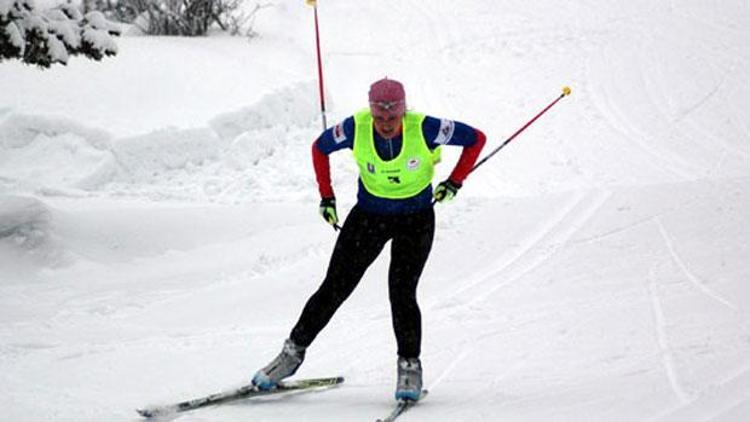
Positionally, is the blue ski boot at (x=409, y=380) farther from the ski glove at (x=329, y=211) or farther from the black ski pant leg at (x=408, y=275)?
the ski glove at (x=329, y=211)

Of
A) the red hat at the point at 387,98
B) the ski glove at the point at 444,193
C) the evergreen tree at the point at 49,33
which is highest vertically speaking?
the evergreen tree at the point at 49,33

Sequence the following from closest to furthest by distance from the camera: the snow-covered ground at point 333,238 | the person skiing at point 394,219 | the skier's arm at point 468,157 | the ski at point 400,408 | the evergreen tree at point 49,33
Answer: the ski at point 400,408, the person skiing at point 394,219, the skier's arm at point 468,157, the snow-covered ground at point 333,238, the evergreen tree at point 49,33

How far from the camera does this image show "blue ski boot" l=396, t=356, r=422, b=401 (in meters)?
4.88

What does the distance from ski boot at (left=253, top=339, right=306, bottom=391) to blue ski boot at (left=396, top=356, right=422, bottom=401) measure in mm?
614

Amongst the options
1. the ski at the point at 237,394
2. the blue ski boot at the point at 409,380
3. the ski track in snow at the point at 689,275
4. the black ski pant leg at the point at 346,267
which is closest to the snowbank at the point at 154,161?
the ski track in snow at the point at 689,275

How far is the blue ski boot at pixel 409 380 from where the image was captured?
4.88 m

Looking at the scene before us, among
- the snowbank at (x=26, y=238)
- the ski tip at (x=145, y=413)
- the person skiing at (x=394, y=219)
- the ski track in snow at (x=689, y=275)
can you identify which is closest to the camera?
the ski tip at (x=145, y=413)

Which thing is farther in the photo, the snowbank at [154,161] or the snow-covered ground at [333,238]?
the snowbank at [154,161]

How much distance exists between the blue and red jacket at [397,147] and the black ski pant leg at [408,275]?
98mm

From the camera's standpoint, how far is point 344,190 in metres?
9.66

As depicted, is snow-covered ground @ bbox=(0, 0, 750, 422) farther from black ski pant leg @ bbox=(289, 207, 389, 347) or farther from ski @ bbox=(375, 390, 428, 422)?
black ski pant leg @ bbox=(289, 207, 389, 347)

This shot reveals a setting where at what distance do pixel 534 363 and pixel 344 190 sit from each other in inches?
174

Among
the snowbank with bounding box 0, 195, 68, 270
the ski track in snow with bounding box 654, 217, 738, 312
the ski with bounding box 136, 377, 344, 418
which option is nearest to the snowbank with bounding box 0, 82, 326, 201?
the snowbank with bounding box 0, 195, 68, 270

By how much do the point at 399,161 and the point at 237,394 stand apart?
5.42ft
